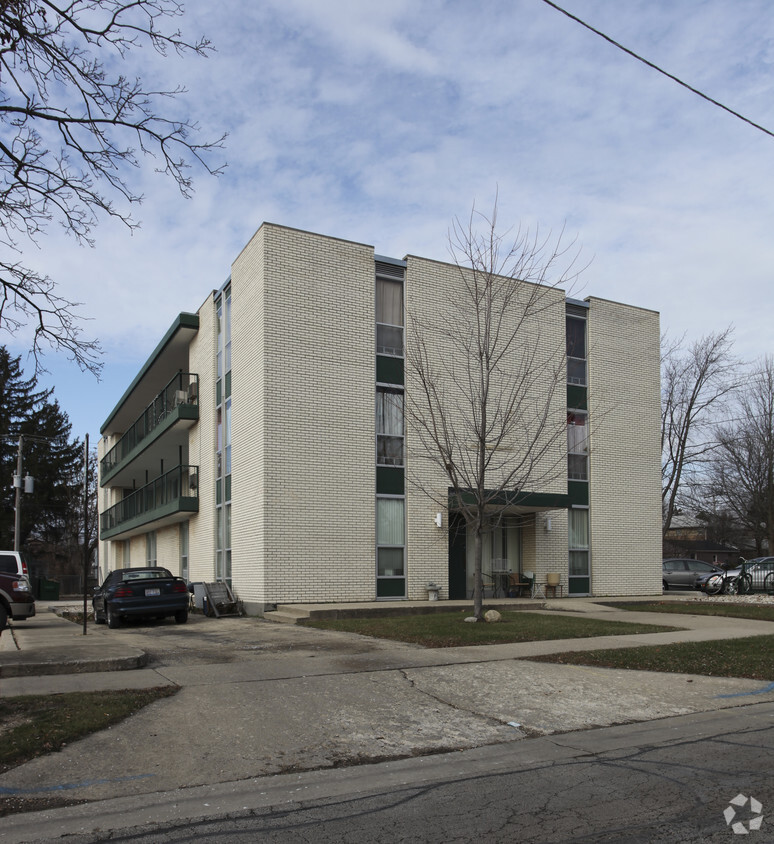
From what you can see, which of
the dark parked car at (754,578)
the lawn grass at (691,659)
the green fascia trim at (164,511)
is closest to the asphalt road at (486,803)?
the lawn grass at (691,659)

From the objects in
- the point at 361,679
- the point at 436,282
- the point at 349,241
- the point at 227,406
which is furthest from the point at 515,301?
the point at 361,679

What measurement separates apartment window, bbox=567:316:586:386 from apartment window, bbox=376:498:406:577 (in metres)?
7.44

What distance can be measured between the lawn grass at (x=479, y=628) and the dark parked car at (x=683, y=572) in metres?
17.0

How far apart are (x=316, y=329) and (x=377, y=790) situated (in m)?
15.7

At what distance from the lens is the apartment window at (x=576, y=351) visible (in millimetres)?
24781

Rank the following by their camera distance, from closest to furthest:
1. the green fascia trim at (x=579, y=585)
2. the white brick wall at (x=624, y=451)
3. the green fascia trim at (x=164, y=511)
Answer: the green fascia trim at (x=579, y=585) → the white brick wall at (x=624, y=451) → the green fascia trim at (x=164, y=511)

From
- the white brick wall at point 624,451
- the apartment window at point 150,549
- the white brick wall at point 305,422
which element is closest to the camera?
the white brick wall at point 305,422

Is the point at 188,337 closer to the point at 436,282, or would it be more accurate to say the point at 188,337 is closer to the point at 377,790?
the point at 436,282

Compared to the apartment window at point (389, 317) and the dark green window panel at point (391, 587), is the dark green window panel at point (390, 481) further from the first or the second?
the apartment window at point (389, 317)

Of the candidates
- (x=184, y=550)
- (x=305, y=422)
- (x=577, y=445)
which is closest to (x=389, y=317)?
(x=305, y=422)

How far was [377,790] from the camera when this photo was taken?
558 centimetres

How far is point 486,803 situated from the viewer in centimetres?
520

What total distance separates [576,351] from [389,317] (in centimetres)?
684

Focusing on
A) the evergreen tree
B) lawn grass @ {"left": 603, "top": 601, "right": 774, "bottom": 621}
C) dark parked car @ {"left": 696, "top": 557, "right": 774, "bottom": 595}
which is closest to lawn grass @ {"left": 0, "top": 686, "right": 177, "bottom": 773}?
lawn grass @ {"left": 603, "top": 601, "right": 774, "bottom": 621}
